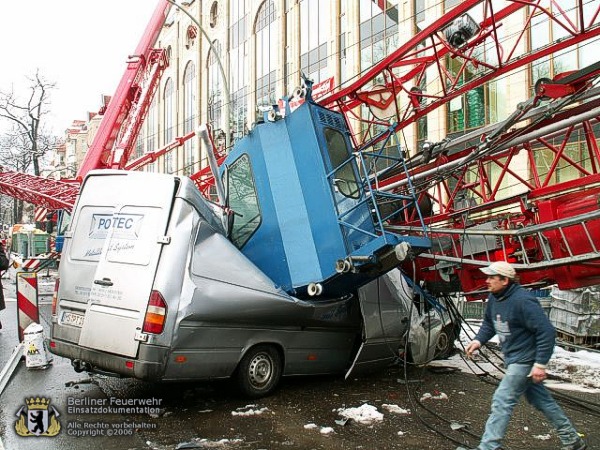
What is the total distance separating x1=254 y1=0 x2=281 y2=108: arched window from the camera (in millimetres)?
29406

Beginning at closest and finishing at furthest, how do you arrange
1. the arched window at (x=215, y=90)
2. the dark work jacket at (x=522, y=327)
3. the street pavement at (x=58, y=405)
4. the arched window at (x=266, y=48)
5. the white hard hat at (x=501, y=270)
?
the dark work jacket at (x=522, y=327)
the white hard hat at (x=501, y=270)
the street pavement at (x=58, y=405)
the arched window at (x=266, y=48)
the arched window at (x=215, y=90)

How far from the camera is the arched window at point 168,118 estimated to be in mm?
43469

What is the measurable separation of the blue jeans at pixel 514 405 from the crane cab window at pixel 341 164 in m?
2.54

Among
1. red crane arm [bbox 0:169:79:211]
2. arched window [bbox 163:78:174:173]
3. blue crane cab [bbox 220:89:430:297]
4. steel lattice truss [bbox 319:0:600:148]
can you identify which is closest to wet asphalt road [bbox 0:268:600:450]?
blue crane cab [bbox 220:89:430:297]

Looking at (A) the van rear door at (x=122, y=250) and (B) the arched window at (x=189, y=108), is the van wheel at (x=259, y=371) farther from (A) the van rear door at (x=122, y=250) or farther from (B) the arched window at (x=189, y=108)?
(B) the arched window at (x=189, y=108)

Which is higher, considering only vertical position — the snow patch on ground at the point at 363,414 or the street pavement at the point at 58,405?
the street pavement at the point at 58,405

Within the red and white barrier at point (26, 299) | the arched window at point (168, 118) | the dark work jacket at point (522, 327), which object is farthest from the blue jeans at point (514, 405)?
the arched window at point (168, 118)

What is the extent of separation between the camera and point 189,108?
40.2 meters

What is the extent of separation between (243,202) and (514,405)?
12.4ft

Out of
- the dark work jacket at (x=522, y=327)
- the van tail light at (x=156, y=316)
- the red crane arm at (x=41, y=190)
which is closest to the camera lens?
the dark work jacket at (x=522, y=327)

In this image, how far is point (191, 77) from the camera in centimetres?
4003

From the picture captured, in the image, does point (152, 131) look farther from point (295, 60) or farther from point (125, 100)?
point (125, 100)

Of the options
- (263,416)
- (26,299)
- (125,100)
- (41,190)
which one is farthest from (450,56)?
(41,190)

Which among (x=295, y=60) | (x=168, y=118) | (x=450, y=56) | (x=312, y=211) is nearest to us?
(x=312, y=211)
